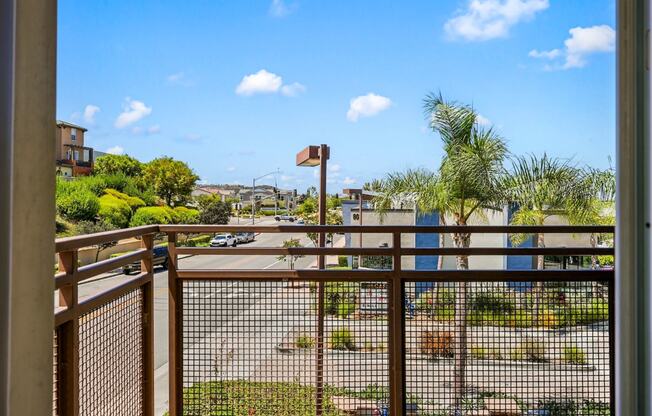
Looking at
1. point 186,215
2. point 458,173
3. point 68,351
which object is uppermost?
point 458,173

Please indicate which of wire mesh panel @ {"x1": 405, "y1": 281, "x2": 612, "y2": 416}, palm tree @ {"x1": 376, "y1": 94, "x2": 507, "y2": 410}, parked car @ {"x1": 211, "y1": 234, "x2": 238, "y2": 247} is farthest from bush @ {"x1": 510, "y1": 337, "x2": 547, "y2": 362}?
palm tree @ {"x1": 376, "y1": 94, "x2": 507, "y2": 410}

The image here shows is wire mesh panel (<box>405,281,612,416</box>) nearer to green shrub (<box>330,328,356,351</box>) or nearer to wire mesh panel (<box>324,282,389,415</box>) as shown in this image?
wire mesh panel (<box>324,282,389,415</box>)

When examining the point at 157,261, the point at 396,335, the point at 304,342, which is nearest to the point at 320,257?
the point at 304,342

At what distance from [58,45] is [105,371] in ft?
4.43

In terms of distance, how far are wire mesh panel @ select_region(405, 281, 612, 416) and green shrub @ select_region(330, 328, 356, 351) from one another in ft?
0.79

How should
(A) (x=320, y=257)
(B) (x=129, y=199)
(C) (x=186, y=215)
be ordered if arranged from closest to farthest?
(A) (x=320, y=257) < (B) (x=129, y=199) < (C) (x=186, y=215)

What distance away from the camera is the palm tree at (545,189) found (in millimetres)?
5457

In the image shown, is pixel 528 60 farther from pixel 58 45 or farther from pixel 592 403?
pixel 58 45

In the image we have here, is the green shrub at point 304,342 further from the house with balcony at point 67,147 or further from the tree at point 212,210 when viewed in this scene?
the tree at point 212,210

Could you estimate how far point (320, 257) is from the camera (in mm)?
2312

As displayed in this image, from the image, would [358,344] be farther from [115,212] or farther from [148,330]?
[115,212]
